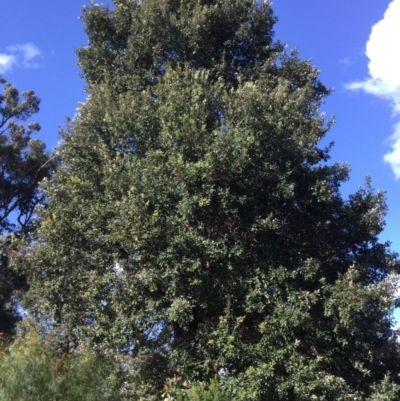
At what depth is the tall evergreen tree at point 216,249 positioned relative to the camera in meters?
8.58

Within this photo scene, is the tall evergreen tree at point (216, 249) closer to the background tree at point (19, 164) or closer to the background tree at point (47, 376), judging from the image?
the background tree at point (47, 376)

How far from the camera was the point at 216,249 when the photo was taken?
871 cm

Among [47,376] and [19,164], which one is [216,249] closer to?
[47,376]

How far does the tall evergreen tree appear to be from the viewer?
858 cm

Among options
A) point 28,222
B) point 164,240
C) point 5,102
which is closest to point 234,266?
point 164,240

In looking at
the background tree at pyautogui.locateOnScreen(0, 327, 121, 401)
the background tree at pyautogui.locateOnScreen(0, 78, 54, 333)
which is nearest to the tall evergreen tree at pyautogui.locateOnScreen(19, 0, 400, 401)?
the background tree at pyautogui.locateOnScreen(0, 327, 121, 401)

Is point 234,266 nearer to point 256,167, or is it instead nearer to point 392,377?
point 256,167

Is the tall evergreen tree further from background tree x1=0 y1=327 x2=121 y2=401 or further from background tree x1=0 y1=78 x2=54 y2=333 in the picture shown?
background tree x1=0 y1=78 x2=54 y2=333

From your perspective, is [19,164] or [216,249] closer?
[216,249]

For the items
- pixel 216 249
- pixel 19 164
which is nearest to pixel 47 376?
pixel 216 249

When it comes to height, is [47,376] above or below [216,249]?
below

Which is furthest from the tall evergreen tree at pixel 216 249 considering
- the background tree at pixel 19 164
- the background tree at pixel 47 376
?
the background tree at pixel 19 164

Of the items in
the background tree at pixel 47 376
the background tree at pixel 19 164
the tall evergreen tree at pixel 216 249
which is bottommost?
the background tree at pixel 47 376

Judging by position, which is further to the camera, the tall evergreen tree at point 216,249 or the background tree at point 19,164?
the background tree at point 19,164
